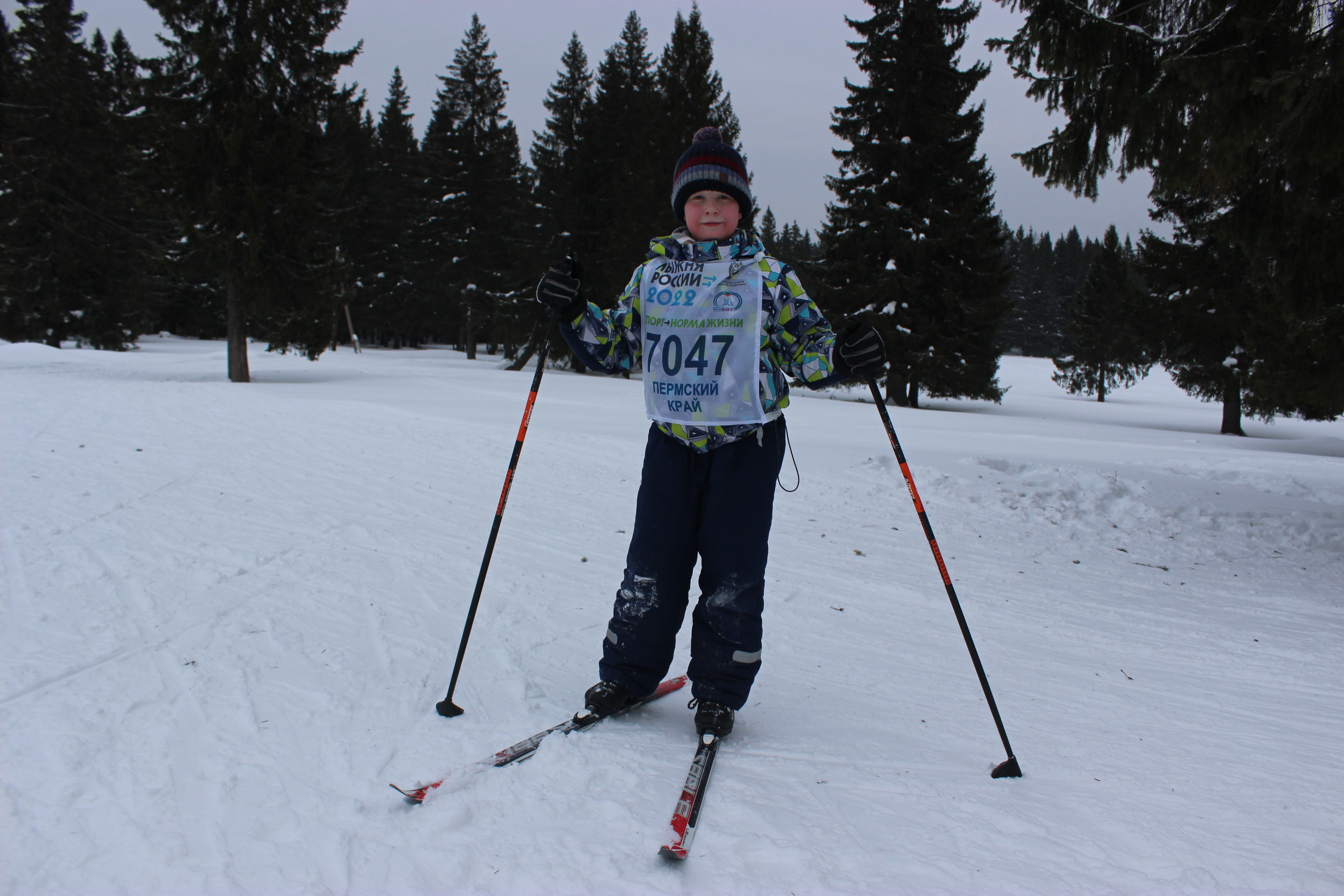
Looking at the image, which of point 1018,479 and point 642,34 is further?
point 642,34

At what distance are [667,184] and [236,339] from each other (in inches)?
529

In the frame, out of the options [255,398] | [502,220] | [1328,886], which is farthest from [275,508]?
[502,220]

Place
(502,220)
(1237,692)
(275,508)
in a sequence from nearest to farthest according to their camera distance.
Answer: (1237,692) < (275,508) < (502,220)

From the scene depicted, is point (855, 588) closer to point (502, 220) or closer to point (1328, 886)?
point (1328, 886)

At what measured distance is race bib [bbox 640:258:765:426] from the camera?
2.49 m

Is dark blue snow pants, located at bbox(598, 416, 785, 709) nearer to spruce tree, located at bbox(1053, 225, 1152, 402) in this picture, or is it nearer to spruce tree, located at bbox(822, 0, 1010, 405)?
spruce tree, located at bbox(822, 0, 1010, 405)

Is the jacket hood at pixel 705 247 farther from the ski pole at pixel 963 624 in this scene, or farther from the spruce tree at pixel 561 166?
the spruce tree at pixel 561 166

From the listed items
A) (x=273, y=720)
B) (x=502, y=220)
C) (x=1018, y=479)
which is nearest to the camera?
(x=273, y=720)

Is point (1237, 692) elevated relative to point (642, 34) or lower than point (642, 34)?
lower

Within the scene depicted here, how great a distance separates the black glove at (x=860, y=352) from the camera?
2453mm

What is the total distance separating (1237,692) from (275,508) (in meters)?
5.91

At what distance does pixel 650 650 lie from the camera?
2.63m

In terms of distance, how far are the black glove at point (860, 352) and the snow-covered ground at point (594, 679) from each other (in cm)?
134

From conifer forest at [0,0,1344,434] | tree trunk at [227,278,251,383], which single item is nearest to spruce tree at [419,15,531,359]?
conifer forest at [0,0,1344,434]
